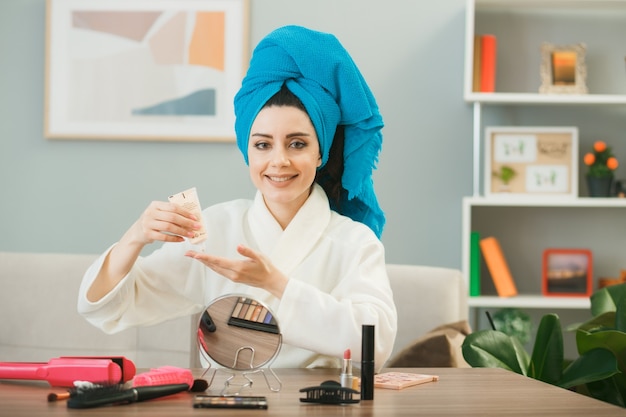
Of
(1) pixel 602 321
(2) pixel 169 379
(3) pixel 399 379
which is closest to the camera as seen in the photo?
(2) pixel 169 379

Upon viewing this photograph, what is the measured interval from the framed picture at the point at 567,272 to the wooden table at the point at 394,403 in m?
2.13

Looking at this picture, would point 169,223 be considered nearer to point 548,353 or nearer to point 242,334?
point 242,334

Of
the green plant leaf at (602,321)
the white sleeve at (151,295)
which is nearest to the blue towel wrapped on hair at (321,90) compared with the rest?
the white sleeve at (151,295)

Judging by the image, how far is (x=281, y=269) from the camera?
1760 mm

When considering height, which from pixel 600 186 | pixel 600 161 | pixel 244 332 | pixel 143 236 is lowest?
pixel 244 332

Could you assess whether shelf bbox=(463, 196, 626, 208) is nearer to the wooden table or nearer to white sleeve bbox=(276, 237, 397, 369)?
white sleeve bbox=(276, 237, 397, 369)

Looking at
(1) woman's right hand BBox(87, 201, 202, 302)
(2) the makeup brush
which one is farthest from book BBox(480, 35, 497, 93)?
(2) the makeup brush

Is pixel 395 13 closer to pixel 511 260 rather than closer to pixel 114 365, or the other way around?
pixel 511 260

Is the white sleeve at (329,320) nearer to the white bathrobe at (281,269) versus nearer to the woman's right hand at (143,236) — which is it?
the white bathrobe at (281,269)

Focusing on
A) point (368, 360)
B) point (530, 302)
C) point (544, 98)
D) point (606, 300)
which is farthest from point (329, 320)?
point (544, 98)

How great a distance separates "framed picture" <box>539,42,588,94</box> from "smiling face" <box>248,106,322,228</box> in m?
1.95

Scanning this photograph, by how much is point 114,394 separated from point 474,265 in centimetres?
246

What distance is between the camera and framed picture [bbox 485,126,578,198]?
138 inches

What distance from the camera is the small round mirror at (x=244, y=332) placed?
51.9 inches
